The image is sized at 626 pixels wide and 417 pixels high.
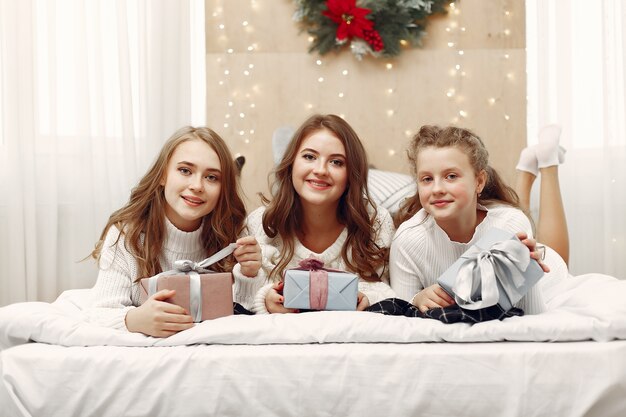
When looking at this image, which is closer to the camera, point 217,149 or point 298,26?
point 217,149

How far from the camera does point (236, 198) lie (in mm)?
1938

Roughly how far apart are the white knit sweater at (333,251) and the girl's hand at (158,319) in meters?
0.38

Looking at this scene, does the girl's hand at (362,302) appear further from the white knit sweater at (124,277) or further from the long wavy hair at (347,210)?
the white knit sweater at (124,277)

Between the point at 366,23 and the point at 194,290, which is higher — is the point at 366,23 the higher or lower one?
the higher one

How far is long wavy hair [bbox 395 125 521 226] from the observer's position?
70.7 inches

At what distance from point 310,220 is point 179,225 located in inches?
16.5

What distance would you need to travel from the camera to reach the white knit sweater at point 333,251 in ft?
6.14

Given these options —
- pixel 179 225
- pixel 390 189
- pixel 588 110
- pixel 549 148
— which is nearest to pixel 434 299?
pixel 179 225

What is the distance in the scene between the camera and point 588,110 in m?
3.12

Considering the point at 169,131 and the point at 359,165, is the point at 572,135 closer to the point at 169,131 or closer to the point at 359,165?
the point at 359,165

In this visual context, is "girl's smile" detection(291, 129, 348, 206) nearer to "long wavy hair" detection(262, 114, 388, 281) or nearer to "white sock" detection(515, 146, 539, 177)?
"long wavy hair" detection(262, 114, 388, 281)

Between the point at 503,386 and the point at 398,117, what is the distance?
203cm

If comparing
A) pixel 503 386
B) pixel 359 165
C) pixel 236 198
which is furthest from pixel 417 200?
pixel 503 386

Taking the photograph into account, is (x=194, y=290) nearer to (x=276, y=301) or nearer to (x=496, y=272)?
(x=276, y=301)
